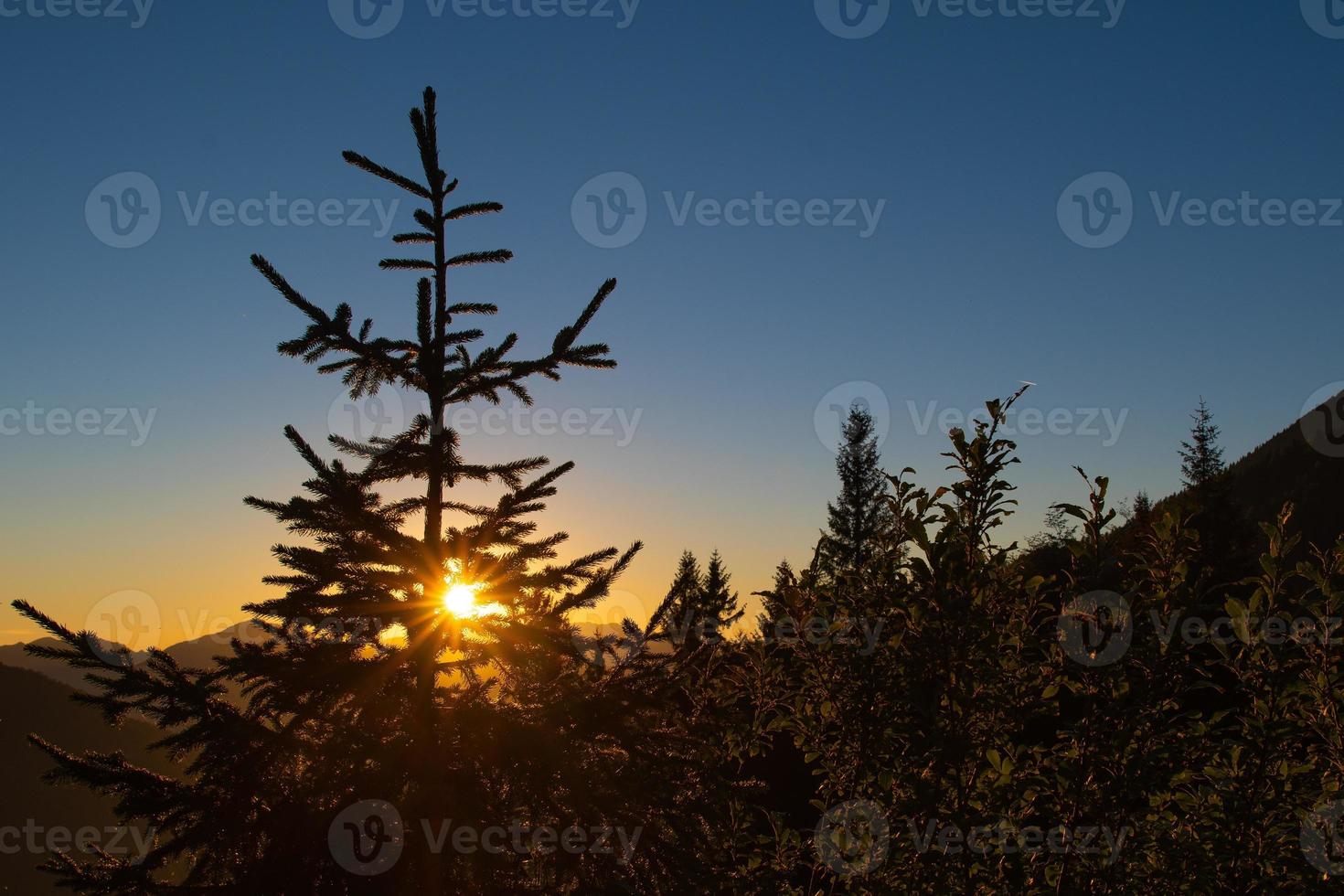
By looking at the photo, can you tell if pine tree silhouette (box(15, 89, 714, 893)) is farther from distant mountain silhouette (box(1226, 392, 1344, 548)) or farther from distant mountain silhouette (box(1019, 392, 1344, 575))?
distant mountain silhouette (box(1226, 392, 1344, 548))

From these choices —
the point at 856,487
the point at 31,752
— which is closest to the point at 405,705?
the point at 856,487

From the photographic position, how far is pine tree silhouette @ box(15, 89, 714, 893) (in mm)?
3770

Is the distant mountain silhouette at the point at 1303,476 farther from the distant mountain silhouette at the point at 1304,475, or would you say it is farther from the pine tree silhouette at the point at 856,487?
the pine tree silhouette at the point at 856,487

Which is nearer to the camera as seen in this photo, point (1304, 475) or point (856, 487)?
point (856, 487)

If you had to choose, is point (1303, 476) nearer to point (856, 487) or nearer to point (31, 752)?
point (856, 487)

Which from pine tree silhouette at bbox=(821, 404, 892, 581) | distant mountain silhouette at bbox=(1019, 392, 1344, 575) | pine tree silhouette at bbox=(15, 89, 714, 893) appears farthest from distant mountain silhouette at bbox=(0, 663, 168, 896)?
distant mountain silhouette at bbox=(1019, 392, 1344, 575)

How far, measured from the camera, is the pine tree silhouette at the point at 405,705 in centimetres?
377

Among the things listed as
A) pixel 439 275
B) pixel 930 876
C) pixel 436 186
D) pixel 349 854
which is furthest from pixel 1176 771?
pixel 436 186

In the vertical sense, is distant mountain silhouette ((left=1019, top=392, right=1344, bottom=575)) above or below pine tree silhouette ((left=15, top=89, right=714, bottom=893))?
above

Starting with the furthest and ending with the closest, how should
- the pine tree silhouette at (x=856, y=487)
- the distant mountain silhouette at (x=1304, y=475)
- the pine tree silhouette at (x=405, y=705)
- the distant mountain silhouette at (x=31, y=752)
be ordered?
the distant mountain silhouette at (x=31, y=752), the distant mountain silhouette at (x=1304, y=475), the pine tree silhouette at (x=856, y=487), the pine tree silhouette at (x=405, y=705)

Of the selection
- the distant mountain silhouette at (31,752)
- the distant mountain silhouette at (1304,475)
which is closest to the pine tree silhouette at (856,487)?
the distant mountain silhouette at (1304,475)

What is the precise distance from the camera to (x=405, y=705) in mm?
4418

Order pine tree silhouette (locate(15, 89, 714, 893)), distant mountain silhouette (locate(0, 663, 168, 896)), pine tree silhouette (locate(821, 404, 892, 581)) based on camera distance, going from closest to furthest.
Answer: pine tree silhouette (locate(15, 89, 714, 893)) → pine tree silhouette (locate(821, 404, 892, 581)) → distant mountain silhouette (locate(0, 663, 168, 896))

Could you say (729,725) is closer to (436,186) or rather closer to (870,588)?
(870,588)
